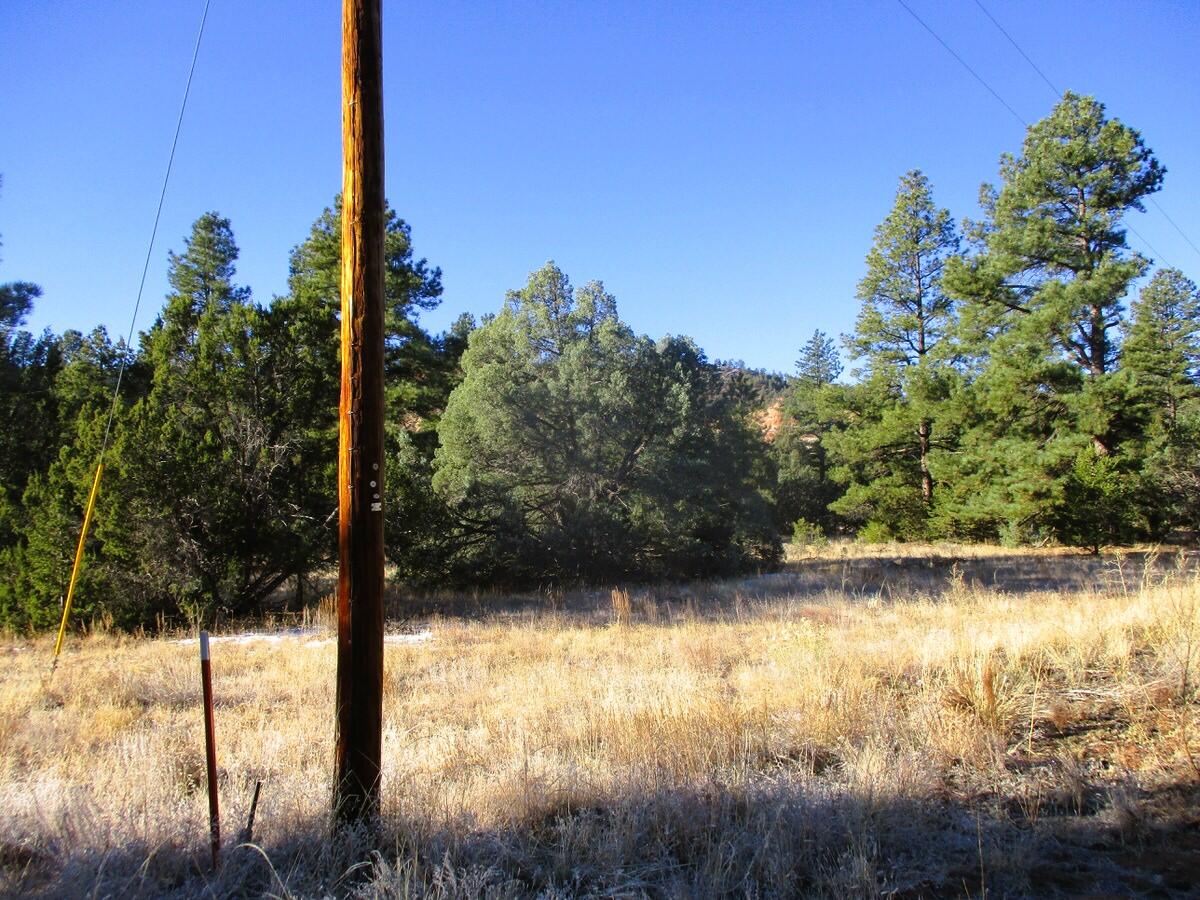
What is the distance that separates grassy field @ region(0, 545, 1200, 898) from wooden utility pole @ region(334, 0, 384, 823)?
396 millimetres

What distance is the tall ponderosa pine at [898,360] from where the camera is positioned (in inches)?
1367

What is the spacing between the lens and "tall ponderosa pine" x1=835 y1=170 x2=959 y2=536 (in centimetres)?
3472

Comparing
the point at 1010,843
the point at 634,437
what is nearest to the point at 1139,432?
the point at 634,437

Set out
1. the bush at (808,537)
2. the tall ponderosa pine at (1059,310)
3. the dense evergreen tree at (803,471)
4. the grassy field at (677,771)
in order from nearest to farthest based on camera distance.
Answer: the grassy field at (677,771), the tall ponderosa pine at (1059,310), the bush at (808,537), the dense evergreen tree at (803,471)

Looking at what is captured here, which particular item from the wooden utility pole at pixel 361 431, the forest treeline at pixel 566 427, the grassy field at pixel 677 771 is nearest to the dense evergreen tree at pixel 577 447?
the forest treeline at pixel 566 427

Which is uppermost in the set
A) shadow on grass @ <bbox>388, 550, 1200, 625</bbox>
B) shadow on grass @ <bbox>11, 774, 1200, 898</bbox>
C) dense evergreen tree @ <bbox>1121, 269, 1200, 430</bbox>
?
dense evergreen tree @ <bbox>1121, 269, 1200, 430</bbox>

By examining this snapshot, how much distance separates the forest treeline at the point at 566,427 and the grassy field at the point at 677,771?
208 inches

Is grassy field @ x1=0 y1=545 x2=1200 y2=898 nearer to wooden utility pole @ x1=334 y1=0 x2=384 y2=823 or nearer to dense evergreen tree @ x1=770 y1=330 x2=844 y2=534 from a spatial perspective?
wooden utility pole @ x1=334 y1=0 x2=384 y2=823

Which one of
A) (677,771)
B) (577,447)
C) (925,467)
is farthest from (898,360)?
(677,771)

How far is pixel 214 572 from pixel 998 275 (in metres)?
28.7

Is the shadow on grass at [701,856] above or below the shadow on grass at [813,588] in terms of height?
above

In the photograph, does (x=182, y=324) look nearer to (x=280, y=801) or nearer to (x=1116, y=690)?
(x=280, y=801)

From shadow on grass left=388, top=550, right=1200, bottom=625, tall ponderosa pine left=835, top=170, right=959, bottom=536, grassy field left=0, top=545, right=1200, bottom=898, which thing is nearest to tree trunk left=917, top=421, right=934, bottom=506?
tall ponderosa pine left=835, top=170, right=959, bottom=536

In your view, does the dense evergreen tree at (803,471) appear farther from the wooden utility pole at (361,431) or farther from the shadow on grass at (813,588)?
the wooden utility pole at (361,431)
